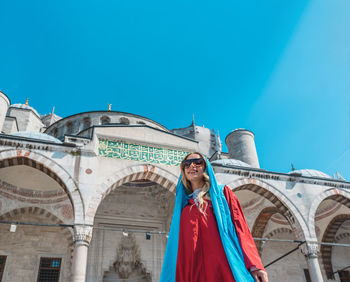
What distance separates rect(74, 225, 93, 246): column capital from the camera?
23.4 ft

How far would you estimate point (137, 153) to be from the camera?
8.95 meters

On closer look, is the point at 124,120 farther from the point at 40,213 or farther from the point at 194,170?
the point at 194,170

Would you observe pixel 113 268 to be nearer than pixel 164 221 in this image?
Yes

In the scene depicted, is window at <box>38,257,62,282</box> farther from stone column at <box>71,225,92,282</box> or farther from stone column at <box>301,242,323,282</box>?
Result: stone column at <box>301,242,323,282</box>

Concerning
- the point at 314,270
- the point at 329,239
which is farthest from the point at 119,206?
the point at 329,239

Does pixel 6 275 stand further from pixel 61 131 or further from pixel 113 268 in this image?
pixel 61 131

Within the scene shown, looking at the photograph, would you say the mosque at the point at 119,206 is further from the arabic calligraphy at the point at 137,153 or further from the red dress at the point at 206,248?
the red dress at the point at 206,248

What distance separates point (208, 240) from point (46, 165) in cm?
661

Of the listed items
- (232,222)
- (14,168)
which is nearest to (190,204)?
(232,222)

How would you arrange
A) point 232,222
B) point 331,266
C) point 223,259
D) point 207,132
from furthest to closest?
point 207,132 < point 331,266 < point 232,222 < point 223,259

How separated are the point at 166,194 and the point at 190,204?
30.1 ft

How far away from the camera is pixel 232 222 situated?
215cm

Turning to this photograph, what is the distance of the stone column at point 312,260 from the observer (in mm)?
8633

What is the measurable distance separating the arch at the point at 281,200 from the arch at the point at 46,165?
4.37m
